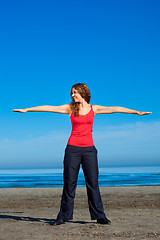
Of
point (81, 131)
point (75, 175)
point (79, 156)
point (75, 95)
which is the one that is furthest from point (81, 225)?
point (75, 95)

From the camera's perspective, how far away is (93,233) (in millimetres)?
5266

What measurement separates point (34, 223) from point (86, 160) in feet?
5.67

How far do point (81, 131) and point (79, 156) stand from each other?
0.49 metres

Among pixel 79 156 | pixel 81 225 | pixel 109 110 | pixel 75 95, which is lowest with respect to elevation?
pixel 81 225

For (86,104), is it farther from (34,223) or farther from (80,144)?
(34,223)

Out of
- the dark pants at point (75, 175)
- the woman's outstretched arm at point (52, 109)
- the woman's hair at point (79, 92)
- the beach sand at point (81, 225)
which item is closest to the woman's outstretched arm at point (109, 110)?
the woman's hair at point (79, 92)

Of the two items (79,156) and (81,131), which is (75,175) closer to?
(79,156)

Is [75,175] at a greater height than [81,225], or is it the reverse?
[75,175]

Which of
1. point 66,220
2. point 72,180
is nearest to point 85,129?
point 72,180

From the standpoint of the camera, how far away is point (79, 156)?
5.93 m

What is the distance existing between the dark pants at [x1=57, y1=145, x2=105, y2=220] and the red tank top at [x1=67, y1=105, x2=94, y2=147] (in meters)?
0.09

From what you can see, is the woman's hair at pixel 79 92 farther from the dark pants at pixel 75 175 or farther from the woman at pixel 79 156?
the dark pants at pixel 75 175

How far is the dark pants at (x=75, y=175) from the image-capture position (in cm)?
591

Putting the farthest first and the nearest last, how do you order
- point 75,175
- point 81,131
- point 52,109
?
point 52,109 → point 75,175 → point 81,131
